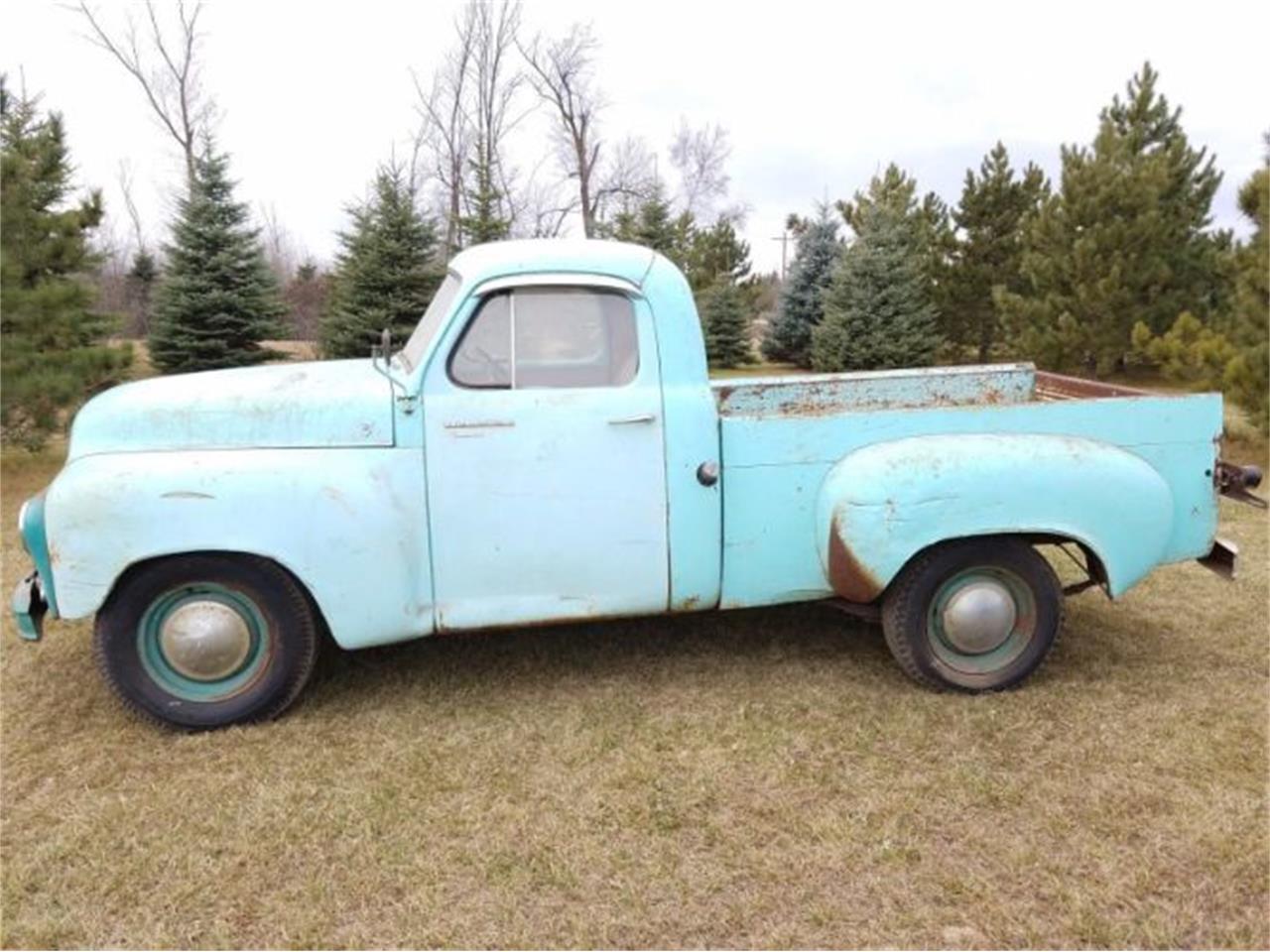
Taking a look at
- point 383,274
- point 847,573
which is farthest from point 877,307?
point 847,573

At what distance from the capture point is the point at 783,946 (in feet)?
8.21

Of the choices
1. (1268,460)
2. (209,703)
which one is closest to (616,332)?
(209,703)

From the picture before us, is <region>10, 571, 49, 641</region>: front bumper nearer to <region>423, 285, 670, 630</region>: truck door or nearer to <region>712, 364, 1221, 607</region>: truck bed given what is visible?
<region>423, 285, 670, 630</region>: truck door

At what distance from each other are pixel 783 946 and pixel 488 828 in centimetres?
104

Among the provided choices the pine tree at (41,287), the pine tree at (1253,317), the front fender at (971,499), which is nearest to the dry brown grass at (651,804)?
the front fender at (971,499)

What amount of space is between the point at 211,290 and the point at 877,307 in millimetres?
10918

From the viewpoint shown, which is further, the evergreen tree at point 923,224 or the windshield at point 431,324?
the evergreen tree at point 923,224

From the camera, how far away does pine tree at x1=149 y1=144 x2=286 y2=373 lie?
12281mm

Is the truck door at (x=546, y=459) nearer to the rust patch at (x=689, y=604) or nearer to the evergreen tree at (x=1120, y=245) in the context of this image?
the rust patch at (x=689, y=604)

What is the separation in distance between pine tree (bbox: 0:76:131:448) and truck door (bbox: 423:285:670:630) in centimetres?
720

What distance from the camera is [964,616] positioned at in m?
3.91

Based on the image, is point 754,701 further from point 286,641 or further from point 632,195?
point 632,195

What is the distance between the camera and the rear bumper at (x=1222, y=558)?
13.4 ft

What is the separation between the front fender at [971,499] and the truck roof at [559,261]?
121 centimetres
